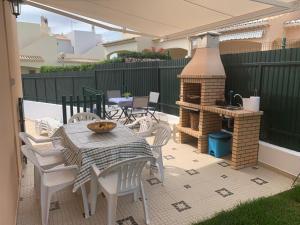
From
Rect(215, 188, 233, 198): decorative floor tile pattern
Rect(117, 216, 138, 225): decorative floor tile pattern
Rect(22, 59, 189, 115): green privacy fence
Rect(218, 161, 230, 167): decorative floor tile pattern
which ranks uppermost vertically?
Rect(22, 59, 189, 115): green privacy fence

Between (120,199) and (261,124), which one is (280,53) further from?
(120,199)

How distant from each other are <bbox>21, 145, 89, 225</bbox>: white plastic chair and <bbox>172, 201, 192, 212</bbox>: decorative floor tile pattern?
1.15 m

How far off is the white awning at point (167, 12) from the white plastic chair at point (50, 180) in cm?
379

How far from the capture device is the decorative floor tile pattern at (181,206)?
119 inches

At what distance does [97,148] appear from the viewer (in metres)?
2.75

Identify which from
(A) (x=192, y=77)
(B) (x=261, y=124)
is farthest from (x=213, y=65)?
(B) (x=261, y=124)

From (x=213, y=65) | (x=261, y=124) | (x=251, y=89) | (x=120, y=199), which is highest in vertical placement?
(x=213, y=65)

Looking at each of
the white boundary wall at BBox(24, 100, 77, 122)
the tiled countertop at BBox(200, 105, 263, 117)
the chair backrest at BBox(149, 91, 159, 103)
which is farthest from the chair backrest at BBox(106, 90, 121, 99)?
the tiled countertop at BBox(200, 105, 263, 117)

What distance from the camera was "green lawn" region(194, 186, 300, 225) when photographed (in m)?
2.67

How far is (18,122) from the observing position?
172 inches

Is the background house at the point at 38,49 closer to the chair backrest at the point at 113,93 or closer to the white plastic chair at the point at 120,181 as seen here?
the chair backrest at the point at 113,93

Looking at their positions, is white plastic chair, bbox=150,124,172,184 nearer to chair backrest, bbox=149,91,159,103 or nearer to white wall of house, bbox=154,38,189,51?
chair backrest, bbox=149,91,159,103

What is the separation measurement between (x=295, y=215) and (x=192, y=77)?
3.17 metres

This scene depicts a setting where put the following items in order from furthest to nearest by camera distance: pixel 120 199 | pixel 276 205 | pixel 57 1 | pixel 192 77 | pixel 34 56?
pixel 34 56 → pixel 57 1 → pixel 192 77 → pixel 120 199 → pixel 276 205
